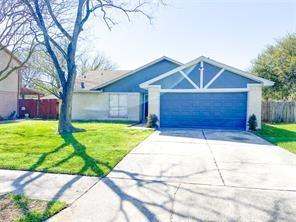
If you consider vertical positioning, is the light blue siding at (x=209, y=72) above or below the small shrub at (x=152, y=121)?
above

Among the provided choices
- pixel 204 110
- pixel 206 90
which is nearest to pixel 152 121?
pixel 204 110

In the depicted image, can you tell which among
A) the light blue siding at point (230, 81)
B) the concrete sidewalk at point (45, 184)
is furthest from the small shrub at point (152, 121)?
the concrete sidewalk at point (45, 184)

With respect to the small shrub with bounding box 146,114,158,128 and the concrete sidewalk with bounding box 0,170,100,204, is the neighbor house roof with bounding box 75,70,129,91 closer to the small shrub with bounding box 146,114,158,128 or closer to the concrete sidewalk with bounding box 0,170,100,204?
the small shrub with bounding box 146,114,158,128

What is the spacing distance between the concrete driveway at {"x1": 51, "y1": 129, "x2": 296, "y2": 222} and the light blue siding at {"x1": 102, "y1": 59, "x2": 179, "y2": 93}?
12618 mm

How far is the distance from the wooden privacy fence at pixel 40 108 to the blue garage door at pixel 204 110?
45.8 feet

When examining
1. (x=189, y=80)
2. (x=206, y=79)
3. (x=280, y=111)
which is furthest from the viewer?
(x=280, y=111)

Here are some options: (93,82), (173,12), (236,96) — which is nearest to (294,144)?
(236,96)

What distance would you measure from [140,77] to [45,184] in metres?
16.0

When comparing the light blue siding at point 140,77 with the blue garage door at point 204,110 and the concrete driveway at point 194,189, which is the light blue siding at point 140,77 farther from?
the concrete driveway at point 194,189

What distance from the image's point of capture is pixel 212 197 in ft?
15.1

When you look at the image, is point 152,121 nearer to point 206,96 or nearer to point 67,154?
point 206,96

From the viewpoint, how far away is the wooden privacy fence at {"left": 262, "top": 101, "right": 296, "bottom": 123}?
20500mm

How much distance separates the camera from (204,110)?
1512 cm

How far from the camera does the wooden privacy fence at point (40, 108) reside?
25.3 m
